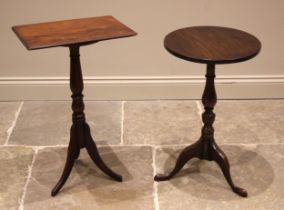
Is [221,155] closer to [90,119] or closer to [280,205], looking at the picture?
[280,205]

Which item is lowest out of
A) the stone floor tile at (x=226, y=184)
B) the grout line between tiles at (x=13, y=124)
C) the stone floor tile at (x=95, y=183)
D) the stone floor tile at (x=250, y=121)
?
the stone floor tile at (x=250, y=121)

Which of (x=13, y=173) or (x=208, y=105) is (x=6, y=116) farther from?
(x=208, y=105)

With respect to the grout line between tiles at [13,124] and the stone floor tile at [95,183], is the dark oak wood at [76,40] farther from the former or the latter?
the grout line between tiles at [13,124]

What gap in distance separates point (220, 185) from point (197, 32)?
848 mm

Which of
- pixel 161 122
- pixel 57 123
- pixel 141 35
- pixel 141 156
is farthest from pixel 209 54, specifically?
pixel 57 123

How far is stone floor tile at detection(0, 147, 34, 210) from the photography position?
2.27m

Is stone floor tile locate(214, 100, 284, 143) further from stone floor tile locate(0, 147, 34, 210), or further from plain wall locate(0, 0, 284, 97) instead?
stone floor tile locate(0, 147, 34, 210)

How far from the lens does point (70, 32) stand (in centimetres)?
200

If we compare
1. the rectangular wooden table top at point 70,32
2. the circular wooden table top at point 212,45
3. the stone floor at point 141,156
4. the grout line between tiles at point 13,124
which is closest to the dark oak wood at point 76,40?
the rectangular wooden table top at point 70,32

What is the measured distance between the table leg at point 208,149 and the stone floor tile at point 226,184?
5cm

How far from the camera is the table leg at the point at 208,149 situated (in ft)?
7.34

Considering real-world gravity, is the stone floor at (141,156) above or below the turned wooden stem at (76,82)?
below

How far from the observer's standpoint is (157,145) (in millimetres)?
2760

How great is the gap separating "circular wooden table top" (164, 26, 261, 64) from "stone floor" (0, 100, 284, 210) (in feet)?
2.58
